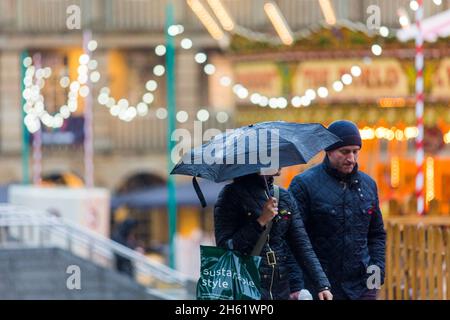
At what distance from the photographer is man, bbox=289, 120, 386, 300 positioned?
31.7 feet

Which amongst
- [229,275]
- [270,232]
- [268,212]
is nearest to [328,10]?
[270,232]

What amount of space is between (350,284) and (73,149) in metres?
27.5

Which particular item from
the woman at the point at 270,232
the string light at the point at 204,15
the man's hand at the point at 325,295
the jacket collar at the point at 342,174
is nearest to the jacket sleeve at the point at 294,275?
the woman at the point at 270,232

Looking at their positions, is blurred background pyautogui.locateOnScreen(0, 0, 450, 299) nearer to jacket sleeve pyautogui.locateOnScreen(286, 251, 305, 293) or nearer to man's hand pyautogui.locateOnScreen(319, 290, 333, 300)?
jacket sleeve pyautogui.locateOnScreen(286, 251, 305, 293)

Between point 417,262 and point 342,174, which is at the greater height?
point 342,174

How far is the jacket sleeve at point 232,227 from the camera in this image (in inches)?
347

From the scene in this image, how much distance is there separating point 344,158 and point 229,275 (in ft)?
4.63

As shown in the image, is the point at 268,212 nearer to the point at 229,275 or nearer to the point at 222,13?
the point at 229,275

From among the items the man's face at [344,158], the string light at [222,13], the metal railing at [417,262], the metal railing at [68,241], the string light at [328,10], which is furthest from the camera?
the string light at [328,10]

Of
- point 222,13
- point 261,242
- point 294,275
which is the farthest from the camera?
point 222,13

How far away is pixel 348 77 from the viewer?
69.3ft

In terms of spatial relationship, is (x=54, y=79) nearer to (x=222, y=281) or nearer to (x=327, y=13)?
(x=327, y=13)

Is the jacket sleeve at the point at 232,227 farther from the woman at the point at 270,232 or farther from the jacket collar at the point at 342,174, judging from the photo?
the jacket collar at the point at 342,174

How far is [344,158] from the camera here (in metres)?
9.62
